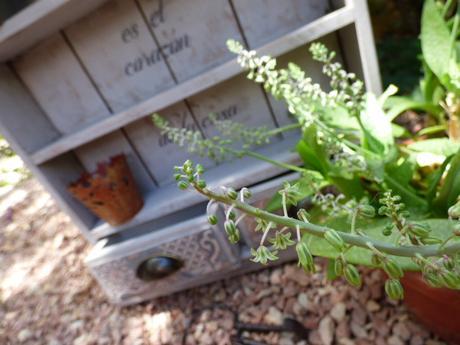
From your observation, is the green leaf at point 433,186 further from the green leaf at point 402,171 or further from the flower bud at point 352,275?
the flower bud at point 352,275

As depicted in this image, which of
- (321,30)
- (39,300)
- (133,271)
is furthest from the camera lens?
(39,300)

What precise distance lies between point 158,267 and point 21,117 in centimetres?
51

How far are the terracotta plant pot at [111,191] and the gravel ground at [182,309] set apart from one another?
1.02ft

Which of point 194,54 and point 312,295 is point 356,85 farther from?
point 312,295

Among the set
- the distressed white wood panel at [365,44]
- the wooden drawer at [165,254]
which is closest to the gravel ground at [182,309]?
the wooden drawer at [165,254]

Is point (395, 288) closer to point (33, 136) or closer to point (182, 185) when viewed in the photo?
point (182, 185)

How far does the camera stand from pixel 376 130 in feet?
2.18

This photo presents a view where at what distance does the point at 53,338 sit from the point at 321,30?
1.11 m

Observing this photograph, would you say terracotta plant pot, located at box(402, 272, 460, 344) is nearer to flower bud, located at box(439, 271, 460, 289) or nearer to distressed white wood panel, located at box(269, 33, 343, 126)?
flower bud, located at box(439, 271, 460, 289)

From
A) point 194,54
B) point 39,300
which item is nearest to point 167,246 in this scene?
point 194,54

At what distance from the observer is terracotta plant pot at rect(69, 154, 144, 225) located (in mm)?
900

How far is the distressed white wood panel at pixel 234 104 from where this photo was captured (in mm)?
942

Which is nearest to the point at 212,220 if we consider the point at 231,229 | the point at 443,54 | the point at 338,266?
the point at 231,229

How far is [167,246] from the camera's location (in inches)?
36.7
